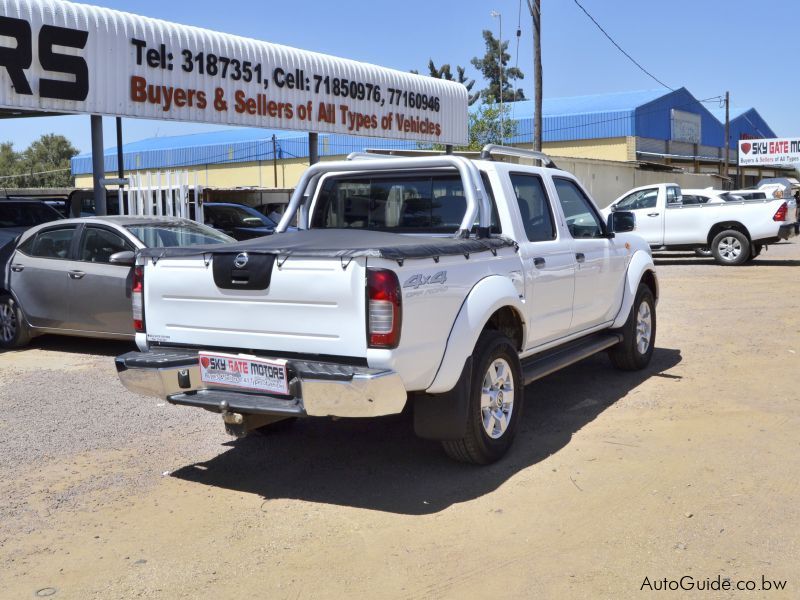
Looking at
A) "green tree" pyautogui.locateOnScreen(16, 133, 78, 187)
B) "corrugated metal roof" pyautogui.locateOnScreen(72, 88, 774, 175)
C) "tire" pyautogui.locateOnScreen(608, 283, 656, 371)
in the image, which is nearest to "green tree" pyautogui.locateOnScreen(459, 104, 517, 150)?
"corrugated metal roof" pyautogui.locateOnScreen(72, 88, 774, 175)

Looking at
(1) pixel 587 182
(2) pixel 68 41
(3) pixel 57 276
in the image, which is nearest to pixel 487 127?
(1) pixel 587 182

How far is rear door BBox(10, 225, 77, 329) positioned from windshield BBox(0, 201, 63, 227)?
6729mm

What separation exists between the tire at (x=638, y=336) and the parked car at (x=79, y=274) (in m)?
4.88

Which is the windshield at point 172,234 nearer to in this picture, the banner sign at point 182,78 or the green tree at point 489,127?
the banner sign at point 182,78

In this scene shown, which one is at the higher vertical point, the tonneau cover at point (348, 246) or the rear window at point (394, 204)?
the rear window at point (394, 204)

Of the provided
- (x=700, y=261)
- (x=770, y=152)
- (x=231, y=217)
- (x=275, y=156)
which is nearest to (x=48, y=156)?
(x=275, y=156)

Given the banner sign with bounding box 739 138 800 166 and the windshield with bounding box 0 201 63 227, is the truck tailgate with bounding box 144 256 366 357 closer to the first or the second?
the windshield with bounding box 0 201 63 227

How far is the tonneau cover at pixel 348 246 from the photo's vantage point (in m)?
4.64

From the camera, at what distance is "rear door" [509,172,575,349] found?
6105 millimetres

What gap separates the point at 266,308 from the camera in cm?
490

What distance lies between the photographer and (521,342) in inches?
239

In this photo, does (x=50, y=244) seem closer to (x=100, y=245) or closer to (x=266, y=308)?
(x=100, y=245)

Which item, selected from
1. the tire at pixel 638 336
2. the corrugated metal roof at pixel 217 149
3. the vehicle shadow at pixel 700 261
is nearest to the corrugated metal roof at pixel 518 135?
the corrugated metal roof at pixel 217 149

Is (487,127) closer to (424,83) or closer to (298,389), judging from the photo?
(424,83)
